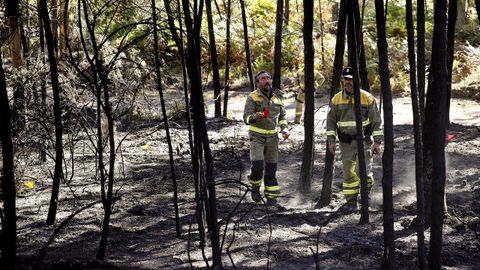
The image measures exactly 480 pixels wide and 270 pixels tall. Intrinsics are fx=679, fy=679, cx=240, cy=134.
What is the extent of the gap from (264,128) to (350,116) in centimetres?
127

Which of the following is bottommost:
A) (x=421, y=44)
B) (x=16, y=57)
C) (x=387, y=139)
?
(x=387, y=139)

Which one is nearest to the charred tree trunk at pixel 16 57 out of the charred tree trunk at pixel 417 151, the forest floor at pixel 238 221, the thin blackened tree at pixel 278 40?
the forest floor at pixel 238 221

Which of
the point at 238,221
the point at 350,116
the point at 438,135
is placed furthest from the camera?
the point at 350,116

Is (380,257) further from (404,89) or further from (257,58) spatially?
(257,58)

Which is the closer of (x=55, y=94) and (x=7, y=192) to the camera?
(x=7, y=192)

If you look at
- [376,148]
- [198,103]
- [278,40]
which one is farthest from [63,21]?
[278,40]

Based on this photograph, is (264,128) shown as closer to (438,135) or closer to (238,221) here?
(438,135)

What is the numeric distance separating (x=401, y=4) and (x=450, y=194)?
70.9 ft

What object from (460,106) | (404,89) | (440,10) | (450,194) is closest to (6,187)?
(440,10)

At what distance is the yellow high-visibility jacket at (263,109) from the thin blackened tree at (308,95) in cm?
45

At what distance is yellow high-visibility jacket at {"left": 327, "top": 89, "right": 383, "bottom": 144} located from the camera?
9023mm

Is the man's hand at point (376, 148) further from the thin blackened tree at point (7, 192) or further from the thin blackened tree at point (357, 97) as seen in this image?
the thin blackened tree at point (7, 192)

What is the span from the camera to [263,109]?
380 inches

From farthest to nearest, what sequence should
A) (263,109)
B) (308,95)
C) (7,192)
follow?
(263,109) < (308,95) < (7,192)
